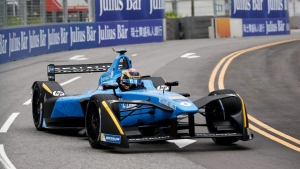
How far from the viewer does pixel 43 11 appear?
3064 centimetres

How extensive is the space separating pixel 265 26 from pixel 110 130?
36096 mm

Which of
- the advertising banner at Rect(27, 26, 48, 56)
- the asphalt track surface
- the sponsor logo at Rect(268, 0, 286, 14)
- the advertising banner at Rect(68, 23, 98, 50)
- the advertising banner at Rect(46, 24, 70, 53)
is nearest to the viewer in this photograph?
the asphalt track surface

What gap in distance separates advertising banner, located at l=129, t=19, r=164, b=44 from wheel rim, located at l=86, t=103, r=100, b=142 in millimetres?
26126

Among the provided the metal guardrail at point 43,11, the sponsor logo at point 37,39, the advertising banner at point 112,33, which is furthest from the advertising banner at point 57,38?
the advertising banner at point 112,33

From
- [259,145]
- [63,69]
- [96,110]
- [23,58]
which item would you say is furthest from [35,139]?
[23,58]

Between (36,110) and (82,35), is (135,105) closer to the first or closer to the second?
(36,110)

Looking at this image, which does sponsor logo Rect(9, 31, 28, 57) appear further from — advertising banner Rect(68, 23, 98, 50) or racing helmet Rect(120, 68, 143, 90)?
racing helmet Rect(120, 68, 143, 90)

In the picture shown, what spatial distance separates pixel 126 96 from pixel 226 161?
2.37 m

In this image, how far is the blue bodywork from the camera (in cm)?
1030

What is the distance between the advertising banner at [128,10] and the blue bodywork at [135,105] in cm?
2259

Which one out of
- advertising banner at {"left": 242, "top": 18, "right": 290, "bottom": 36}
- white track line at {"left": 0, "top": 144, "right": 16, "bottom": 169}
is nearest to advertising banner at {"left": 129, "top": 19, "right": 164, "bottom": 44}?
advertising banner at {"left": 242, "top": 18, "right": 290, "bottom": 36}

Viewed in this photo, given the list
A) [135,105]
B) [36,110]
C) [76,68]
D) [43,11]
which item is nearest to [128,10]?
[43,11]

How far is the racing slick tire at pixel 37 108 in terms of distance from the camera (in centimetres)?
1276

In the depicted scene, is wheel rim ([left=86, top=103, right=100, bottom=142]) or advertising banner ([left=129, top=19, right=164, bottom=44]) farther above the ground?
advertising banner ([left=129, top=19, right=164, bottom=44])
